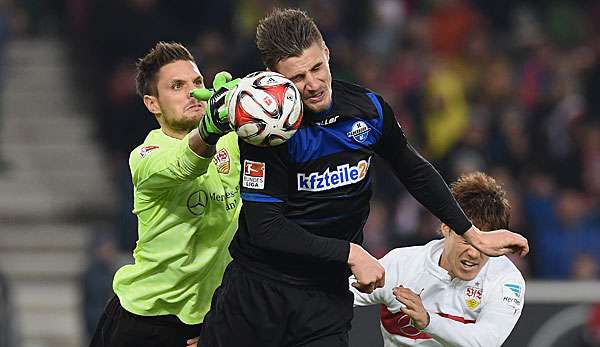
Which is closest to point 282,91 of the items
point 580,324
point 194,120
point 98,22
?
point 194,120

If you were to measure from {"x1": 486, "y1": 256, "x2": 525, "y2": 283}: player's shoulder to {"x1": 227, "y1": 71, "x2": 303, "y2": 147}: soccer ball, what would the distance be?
129cm

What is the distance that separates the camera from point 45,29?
1355 cm

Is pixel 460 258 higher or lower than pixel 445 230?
lower

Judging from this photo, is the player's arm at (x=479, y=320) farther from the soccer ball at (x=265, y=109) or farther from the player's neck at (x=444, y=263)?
the soccer ball at (x=265, y=109)

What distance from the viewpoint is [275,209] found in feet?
15.3

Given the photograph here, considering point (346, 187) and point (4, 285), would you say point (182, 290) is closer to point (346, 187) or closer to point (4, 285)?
point (346, 187)

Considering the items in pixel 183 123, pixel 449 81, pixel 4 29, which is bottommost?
pixel 183 123

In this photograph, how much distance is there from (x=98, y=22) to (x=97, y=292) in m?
2.97

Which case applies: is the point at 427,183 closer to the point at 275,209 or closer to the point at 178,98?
the point at 275,209

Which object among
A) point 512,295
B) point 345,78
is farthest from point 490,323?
point 345,78

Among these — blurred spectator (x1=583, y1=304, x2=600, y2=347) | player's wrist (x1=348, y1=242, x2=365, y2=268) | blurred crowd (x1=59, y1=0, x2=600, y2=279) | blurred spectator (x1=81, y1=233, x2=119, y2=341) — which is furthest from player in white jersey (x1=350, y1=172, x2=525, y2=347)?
blurred spectator (x1=81, y1=233, x2=119, y2=341)

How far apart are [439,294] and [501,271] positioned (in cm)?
27

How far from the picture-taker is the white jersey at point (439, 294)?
17.3 feet

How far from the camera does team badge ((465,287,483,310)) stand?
537 cm
